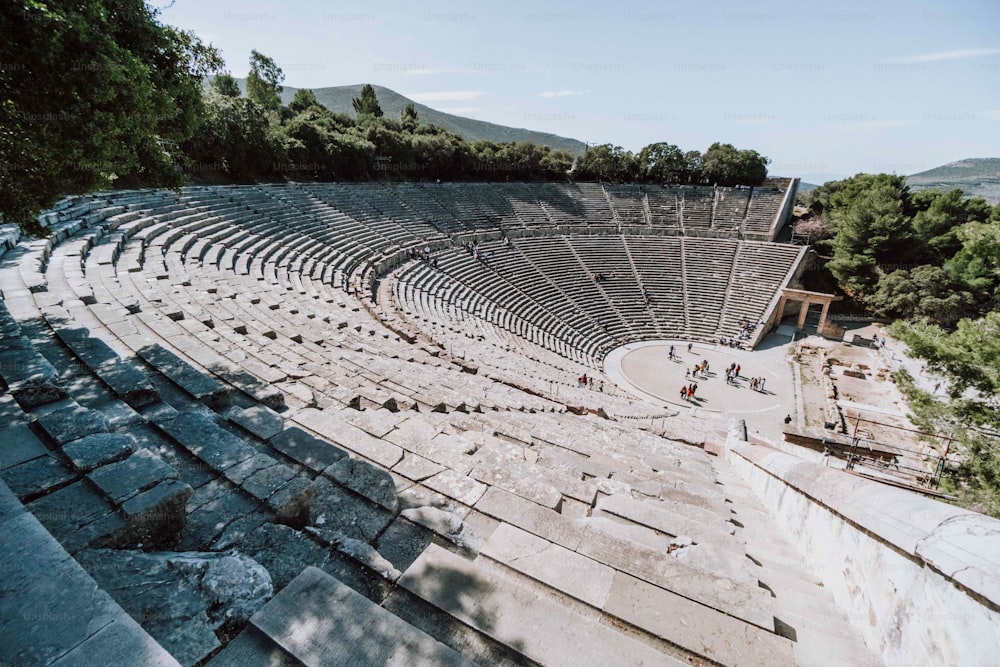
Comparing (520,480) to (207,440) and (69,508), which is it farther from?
(69,508)

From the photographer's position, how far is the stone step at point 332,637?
73.9 inches

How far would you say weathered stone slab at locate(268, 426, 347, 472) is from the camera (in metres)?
3.78

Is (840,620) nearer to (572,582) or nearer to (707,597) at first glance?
(707,597)

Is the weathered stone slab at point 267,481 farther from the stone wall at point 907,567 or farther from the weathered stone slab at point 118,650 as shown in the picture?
the stone wall at point 907,567

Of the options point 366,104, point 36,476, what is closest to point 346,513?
point 36,476

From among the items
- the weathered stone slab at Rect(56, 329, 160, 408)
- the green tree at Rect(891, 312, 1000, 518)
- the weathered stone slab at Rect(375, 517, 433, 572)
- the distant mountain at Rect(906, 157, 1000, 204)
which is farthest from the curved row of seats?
the distant mountain at Rect(906, 157, 1000, 204)

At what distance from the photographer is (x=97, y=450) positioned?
300 cm

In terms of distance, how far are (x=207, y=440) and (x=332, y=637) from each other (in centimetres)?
248

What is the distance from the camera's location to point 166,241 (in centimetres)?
1309

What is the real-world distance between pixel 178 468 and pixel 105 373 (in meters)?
2.06

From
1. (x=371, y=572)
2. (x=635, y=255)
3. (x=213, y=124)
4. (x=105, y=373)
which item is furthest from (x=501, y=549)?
(x=635, y=255)

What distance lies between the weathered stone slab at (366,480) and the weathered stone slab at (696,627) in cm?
173

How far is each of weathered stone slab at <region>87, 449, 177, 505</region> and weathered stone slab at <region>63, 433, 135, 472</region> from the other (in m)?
0.09

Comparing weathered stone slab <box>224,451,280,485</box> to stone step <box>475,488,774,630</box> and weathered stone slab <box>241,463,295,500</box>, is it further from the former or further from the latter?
stone step <box>475,488,774,630</box>
